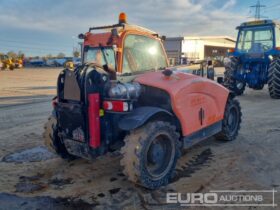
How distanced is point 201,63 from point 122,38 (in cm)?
162

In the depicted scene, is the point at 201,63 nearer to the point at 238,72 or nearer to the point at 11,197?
the point at 11,197

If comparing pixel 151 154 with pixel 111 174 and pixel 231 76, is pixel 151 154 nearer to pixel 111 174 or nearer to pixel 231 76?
pixel 111 174

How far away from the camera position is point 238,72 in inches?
441

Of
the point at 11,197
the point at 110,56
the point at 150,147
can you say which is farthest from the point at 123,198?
the point at 110,56

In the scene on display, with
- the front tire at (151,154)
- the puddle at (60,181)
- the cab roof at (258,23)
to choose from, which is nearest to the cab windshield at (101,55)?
the front tire at (151,154)

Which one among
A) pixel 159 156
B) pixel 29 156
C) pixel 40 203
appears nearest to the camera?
pixel 40 203

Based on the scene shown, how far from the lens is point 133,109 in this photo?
381 cm

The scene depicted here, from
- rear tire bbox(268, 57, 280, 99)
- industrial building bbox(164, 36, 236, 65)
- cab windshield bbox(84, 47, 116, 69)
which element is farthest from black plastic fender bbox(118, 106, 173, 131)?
industrial building bbox(164, 36, 236, 65)

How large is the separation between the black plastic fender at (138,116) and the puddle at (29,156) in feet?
6.02

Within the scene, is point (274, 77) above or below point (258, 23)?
below

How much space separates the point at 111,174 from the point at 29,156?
1.54m

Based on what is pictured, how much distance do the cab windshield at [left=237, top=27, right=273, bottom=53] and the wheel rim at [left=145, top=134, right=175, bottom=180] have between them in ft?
27.3

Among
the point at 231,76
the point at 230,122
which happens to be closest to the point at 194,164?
the point at 230,122

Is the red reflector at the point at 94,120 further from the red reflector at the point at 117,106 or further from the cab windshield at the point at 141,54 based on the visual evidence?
the cab windshield at the point at 141,54
